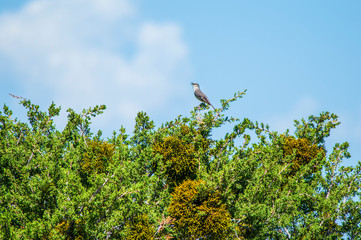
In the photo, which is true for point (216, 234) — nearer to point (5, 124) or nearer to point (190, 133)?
point (190, 133)

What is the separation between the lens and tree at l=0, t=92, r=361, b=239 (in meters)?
9.26

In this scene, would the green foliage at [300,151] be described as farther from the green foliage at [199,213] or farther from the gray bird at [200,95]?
the green foliage at [199,213]

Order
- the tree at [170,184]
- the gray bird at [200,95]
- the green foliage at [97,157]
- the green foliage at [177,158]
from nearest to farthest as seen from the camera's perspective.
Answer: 1. the tree at [170,184]
2. the green foliage at [177,158]
3. the green foliage at [97,157]
4. the gray bird at [200,95]

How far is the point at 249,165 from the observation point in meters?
10.8

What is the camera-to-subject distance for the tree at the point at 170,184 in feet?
30.4

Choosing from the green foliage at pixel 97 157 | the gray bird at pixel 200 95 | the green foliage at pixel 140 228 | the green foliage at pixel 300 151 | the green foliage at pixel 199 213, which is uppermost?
the gray bird at pixel 200 95

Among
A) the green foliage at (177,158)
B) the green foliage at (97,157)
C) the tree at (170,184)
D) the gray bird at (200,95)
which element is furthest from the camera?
the gray bird at (200,95)

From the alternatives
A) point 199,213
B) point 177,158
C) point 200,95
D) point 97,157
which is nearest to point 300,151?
point 200,95

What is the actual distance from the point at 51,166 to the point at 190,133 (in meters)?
3.72

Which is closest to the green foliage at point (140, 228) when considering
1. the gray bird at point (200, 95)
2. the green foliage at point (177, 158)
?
the green foliage at point (177, 158)

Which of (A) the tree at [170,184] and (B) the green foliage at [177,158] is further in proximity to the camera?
(B) the green foliage at [177,158]

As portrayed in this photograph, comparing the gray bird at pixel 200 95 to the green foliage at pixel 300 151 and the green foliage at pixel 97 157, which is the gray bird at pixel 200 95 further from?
the green foliage at pixel 97 157

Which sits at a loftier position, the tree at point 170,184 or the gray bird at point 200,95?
the gray bird at point 200,95

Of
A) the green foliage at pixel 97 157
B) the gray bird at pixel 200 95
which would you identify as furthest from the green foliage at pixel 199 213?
the gray bird at pixel 200 95
